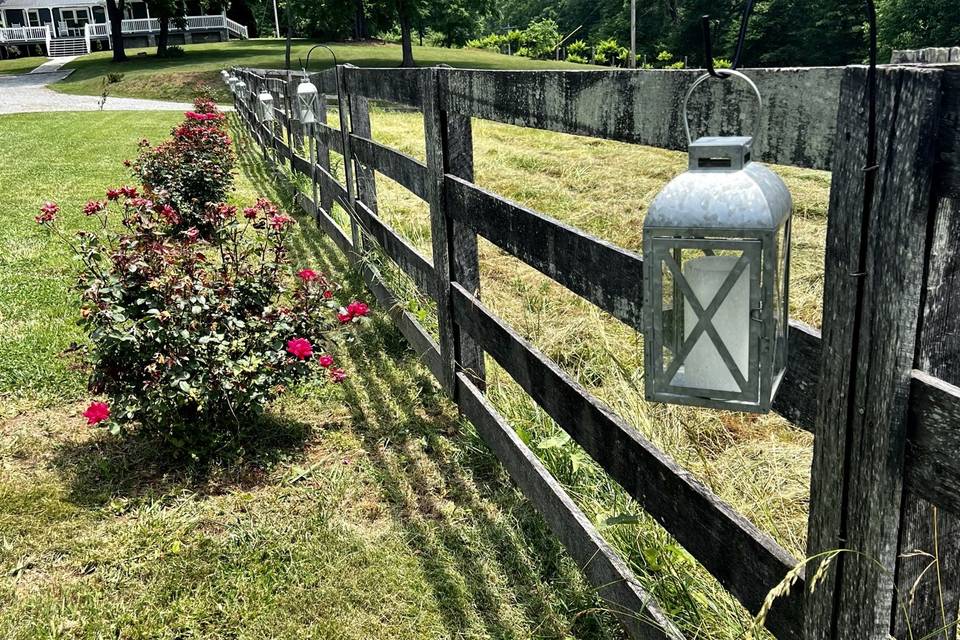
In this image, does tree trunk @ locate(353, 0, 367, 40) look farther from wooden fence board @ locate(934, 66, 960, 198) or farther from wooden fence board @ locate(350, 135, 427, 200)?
wooden fence board @ locate(934, 66, 960, 198)

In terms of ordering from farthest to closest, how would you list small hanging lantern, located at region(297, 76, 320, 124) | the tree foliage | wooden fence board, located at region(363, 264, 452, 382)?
the tree foliage
small hanging lantern, located at region(297, 76, 320, 124)
wooden fence board, located at region(363, 264, 452, 382)

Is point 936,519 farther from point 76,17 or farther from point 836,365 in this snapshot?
point 76,17

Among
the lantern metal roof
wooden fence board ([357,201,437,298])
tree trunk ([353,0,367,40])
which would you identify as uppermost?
tree trunk ([353,0,367,40])

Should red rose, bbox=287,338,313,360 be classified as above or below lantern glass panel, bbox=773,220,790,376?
below

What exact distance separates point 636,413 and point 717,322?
191 centimetres

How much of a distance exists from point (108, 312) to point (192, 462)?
78 centimetres

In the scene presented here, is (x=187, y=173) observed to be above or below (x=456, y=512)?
above

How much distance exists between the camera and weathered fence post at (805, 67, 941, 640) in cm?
119

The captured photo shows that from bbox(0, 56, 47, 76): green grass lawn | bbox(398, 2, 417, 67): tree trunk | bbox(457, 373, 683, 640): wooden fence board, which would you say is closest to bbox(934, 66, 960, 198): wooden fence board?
bbox(457, 373, 683, 640): wooden fence board

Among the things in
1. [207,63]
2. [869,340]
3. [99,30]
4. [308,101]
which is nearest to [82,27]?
[99,30]

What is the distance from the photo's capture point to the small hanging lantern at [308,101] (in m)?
7.46

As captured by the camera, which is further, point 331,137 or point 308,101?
point 308,101

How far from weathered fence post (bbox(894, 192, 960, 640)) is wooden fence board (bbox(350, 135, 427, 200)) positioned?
2.95m

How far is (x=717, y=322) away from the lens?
1258 millimetres
